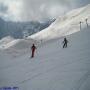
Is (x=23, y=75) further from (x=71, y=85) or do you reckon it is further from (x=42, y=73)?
(x=71, y=85)

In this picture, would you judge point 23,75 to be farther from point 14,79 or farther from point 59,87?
point 59,87

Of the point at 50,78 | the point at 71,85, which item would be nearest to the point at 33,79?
the point at 50,78

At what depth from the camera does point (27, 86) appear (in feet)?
52.5

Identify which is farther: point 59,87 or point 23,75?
point 23,75

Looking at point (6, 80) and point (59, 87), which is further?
point (6, 80)

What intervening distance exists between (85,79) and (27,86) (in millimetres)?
3810

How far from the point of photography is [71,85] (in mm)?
14305

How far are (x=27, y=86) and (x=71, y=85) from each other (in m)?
3.17

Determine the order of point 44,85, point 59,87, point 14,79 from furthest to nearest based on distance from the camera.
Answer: point 14,79 < point 44,85 < point 59,87

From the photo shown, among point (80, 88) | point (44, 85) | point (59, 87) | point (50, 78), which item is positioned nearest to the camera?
point (80, 88)

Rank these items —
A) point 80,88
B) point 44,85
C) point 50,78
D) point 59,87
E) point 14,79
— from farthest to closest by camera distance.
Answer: point 14,79
point 50,78
point 44,85
point 59,87
point 80,88

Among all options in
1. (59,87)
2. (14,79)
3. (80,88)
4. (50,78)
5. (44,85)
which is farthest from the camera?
(14,79)

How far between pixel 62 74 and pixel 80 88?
3623 millimetres

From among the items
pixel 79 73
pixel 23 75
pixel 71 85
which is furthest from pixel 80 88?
pixel 23 75
